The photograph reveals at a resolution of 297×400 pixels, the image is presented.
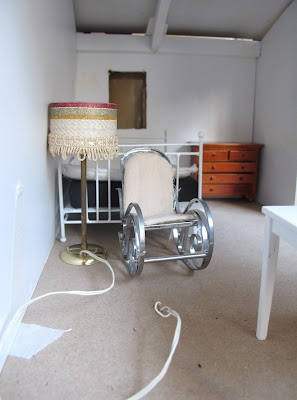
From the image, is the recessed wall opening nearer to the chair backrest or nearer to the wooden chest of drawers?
the wooden chest of drawers

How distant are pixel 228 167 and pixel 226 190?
11.6 inches

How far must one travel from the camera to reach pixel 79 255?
2510mm

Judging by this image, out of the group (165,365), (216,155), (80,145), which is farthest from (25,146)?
(216,155)

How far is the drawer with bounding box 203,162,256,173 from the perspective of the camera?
14.4 feet

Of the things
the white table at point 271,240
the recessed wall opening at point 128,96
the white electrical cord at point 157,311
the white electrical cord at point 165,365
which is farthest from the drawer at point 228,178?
the white table at point 271,240

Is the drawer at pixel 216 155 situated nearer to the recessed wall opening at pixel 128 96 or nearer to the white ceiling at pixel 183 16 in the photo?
the recessed wall opening at pixel 128 96

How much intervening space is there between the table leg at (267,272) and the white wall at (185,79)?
3504 mm

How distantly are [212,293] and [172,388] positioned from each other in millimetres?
812

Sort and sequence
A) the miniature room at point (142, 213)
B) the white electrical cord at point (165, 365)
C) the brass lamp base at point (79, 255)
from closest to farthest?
the white electrical cord at point (165, 365) < the miniature room at point (142, 213) < the brass lamp base at point (79, 255)

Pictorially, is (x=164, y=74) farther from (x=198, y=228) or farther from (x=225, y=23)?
(x=198, y=228)

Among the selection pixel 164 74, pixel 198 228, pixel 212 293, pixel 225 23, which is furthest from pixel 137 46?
pixel 212 293

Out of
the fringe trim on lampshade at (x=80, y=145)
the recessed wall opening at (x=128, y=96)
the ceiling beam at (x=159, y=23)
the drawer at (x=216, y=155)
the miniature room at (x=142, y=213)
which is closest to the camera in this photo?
the miniature room at (x=142, y=213)

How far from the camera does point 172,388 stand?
1.30 metres

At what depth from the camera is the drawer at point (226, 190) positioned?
4426 mm
